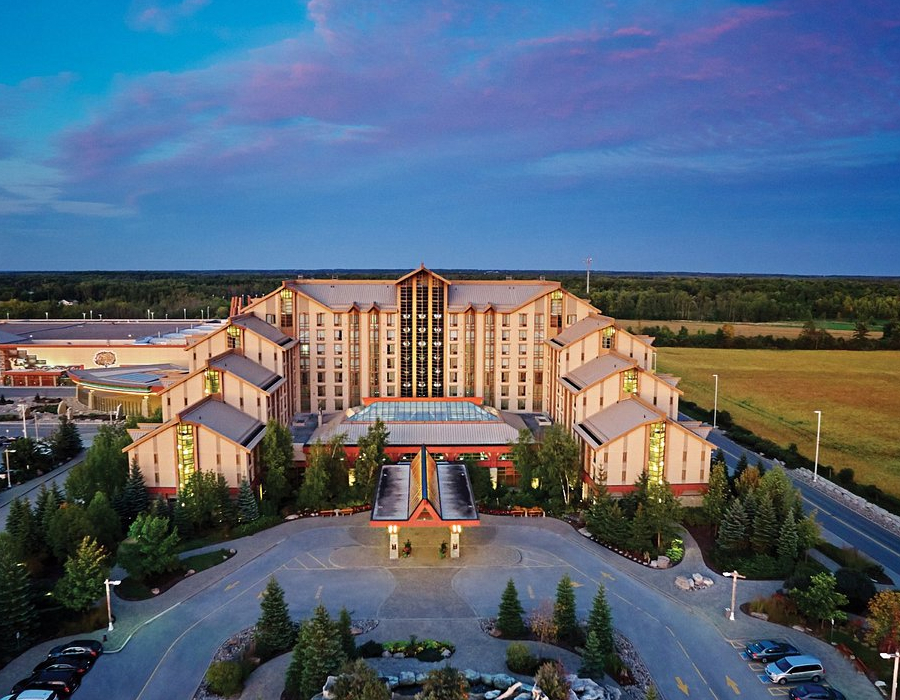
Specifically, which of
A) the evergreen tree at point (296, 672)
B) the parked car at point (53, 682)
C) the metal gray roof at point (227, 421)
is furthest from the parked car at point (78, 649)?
the metal gray roof at point (227, 421)

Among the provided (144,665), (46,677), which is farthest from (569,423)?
(46,677)

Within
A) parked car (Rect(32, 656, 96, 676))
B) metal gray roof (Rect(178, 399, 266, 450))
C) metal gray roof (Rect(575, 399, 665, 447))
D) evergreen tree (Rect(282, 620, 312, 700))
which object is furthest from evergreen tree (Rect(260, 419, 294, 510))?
metal gray roof (Rect(575, 399, 665, 447))

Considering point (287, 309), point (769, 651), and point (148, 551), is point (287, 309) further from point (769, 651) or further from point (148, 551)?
point (769, 651)

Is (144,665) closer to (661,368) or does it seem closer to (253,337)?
(253,337)

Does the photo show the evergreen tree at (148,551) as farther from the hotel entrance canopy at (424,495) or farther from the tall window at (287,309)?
the tall window at (287,309)

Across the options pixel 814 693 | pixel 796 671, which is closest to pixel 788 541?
pixel 796 671

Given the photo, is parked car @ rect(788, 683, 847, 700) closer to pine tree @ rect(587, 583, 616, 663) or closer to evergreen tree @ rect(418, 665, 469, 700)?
pine tree @ rect(587, 583, 616, 663)
